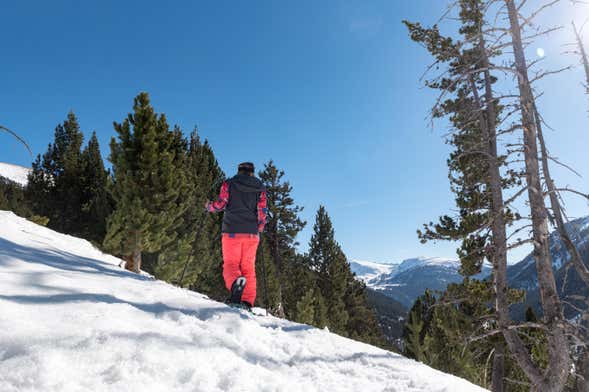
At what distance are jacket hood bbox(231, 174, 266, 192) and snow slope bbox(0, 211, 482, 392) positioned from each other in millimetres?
2261

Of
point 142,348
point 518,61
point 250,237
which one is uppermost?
point 518,61

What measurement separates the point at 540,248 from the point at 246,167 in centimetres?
512

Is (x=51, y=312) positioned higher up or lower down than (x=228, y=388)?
higher up

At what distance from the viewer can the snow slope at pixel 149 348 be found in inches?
74.9

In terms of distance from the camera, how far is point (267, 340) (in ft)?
11.5

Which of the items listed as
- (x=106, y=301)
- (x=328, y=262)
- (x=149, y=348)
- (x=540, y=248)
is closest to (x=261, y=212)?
(x=106, y=301)

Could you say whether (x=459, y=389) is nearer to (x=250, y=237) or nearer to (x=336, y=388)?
(x=336, y=388)

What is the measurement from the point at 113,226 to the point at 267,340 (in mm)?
10332

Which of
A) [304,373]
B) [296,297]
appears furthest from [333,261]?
[304,373]

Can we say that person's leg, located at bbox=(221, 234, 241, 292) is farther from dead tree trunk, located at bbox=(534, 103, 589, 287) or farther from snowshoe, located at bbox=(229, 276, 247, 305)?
dead tree trunk, located at bbox=(534, 103, 589, 287)

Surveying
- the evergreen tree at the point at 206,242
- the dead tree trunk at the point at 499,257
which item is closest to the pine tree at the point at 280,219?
the evergreen tree at the point at 206,242

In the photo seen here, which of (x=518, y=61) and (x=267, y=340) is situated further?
(x=518, y=61)

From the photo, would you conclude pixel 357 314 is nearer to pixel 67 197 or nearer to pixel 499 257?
pixel 67 197

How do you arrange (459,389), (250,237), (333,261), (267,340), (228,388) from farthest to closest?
(333,261), (250,237), (267,340), (459,389), (228,388)
